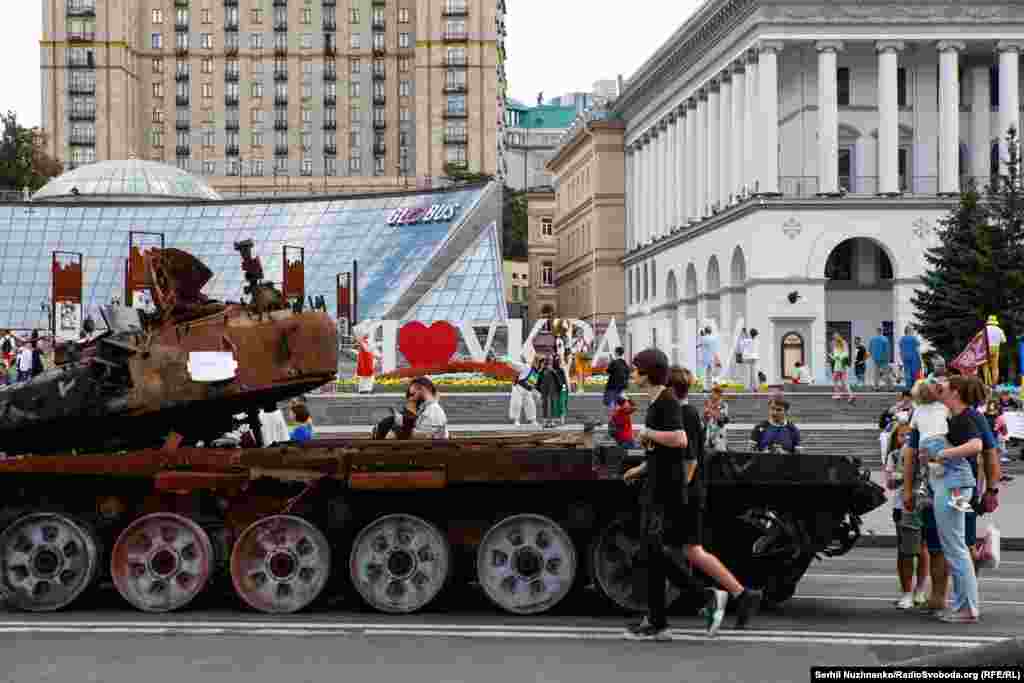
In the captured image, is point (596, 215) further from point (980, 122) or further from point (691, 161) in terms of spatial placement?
point (980, 122)

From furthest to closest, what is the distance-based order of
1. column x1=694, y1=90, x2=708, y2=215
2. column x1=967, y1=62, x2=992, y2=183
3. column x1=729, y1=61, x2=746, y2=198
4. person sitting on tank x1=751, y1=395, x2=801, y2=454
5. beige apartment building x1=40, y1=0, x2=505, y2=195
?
beige apartment building x1=40, y1=0, x2=505, y2=195
column x1=694, y1=90, x2=708, y2=215
column x1=729, y1=61, x2=746, y2=198
column x1=967, y1=62, x2=992, y2=183
person sitting on tank x1=751, y1=395, x2=801, y2=454

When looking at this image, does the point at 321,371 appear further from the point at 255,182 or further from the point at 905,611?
the point at 255,182

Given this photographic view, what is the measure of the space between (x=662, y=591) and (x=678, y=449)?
3.00 ft

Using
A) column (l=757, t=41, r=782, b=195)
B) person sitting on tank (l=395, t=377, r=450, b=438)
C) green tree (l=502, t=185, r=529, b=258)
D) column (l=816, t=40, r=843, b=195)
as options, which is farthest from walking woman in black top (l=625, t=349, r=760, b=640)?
green tree (l=502, t=185, r=529, b=258)

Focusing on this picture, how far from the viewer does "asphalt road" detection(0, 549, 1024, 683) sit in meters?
10.0

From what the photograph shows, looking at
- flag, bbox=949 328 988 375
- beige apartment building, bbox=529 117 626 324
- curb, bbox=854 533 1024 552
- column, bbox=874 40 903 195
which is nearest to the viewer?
curb, bbox=854 533 1024 552

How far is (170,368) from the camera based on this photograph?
1342cm

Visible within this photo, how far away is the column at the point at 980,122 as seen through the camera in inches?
2670

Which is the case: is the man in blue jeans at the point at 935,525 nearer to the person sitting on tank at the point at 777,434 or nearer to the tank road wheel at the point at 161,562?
the tank road wheel at the point at 161,562

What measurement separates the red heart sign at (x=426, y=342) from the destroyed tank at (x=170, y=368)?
111ft

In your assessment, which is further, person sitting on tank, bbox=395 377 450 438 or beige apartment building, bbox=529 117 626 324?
beige apartment building, bbox=529 117 626 324

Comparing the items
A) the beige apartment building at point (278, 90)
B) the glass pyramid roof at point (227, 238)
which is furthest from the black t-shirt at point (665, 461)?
the beige apartment building at point (278, 90)

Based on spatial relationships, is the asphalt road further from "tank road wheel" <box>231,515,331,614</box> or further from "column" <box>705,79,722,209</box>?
"column" <box>705,79,722,209</box>

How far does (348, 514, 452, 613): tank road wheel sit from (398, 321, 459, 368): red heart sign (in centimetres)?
3505
